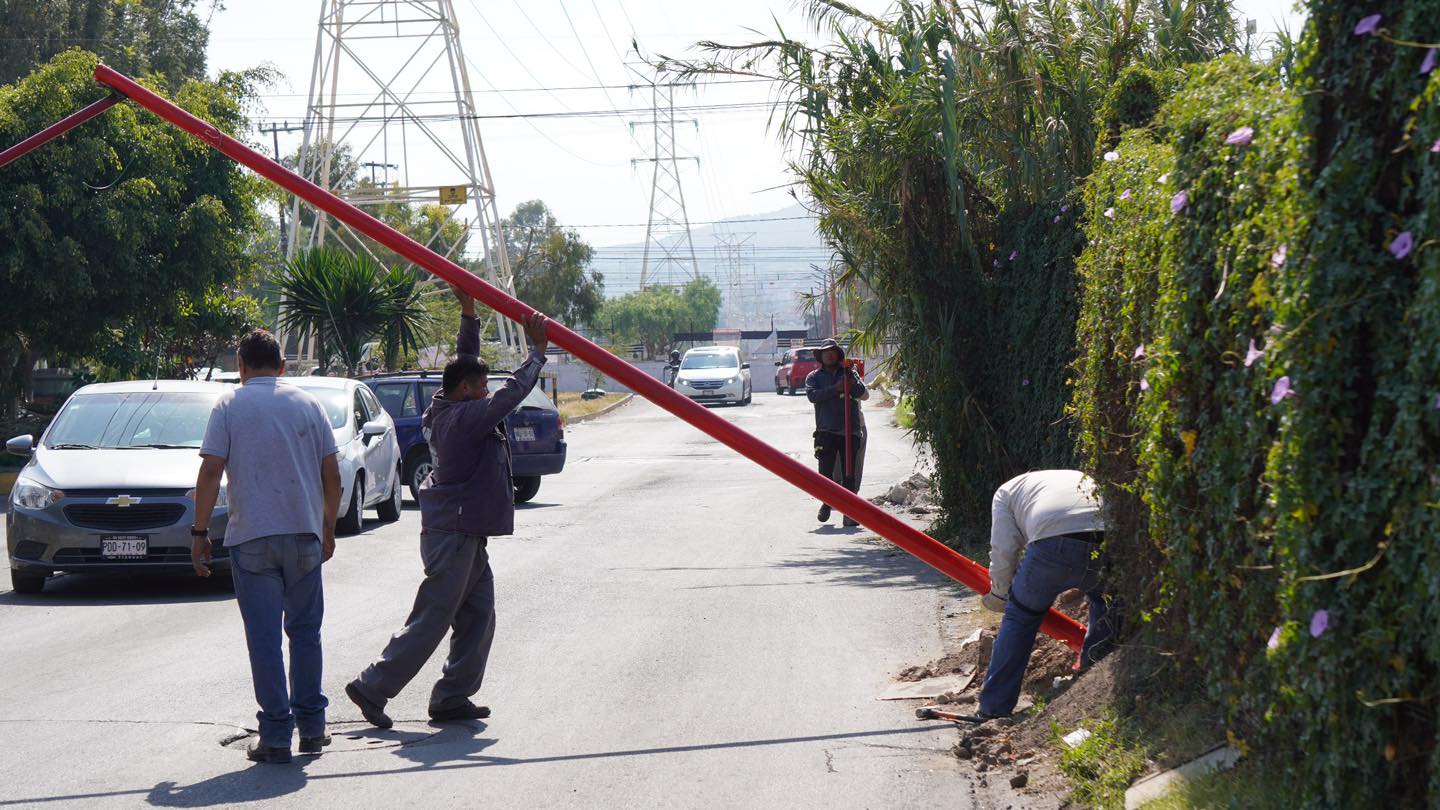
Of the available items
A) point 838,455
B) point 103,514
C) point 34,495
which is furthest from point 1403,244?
point 838,455

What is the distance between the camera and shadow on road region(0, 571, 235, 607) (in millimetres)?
11211

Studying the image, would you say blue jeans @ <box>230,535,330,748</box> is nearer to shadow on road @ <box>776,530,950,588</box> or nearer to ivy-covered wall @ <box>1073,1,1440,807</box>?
ivy-covered wall @ <box>1073,1,1440,807</box>

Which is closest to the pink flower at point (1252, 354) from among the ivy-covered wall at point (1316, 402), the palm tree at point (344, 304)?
the ivy-covered wall at point (1316, 402)

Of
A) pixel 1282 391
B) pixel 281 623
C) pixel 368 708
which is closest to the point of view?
pixel 1282 391

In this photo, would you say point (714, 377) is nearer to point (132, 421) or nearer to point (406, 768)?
point (132, 421)

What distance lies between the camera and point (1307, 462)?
3.93 m

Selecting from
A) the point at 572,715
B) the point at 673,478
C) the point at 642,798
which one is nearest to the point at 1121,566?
the point at 642,798

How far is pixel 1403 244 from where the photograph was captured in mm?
3564

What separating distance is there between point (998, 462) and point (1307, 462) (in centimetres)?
856

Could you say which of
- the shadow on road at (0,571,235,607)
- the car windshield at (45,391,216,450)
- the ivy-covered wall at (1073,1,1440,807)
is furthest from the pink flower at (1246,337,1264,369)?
the car windshield at (45,391,216,450)

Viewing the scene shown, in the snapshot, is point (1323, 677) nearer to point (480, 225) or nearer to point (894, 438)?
point (894, 438)

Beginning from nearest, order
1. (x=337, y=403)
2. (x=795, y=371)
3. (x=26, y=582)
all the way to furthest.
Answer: (x=26, y=582) < (x=337, y=403) < (x=795, y=371)

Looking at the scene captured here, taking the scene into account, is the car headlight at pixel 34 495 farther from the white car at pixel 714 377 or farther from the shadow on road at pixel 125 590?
the white car at pixel 714 377

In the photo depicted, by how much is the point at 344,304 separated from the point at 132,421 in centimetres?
1858
